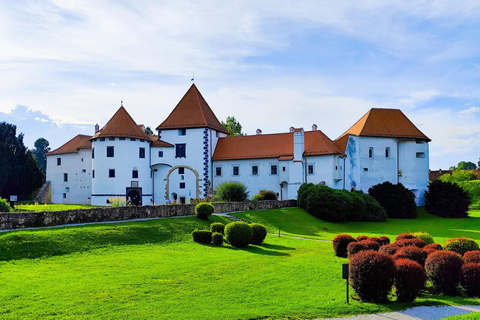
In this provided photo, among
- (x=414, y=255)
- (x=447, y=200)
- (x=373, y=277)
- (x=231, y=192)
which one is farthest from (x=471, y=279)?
(x=447, y=200)

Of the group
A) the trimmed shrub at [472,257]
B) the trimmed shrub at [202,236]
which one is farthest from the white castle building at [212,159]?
the trimmed shrub at [472,257]

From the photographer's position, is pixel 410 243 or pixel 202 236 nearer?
pixel 410 243

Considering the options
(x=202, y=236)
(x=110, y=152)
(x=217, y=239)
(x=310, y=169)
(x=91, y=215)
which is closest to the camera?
(x=217, y=239)

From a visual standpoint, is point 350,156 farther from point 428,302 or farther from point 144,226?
point 428,302

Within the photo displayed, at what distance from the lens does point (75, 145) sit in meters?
51.8

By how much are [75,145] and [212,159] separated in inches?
631

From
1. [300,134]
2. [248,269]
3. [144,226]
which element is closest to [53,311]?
[248,269]

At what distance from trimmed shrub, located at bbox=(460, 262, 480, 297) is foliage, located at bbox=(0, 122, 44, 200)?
48.8 metres

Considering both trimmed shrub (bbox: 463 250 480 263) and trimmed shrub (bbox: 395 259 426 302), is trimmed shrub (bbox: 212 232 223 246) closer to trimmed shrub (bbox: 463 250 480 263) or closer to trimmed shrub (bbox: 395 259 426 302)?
trimmed shrub (bbox: 395 259 426 302)

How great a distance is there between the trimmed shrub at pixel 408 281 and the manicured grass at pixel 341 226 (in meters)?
16.9

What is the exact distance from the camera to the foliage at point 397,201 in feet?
149

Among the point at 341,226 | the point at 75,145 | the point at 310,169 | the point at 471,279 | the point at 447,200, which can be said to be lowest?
the point at 341,226

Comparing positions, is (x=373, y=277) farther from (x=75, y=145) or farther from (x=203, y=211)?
(x=75, y=145)

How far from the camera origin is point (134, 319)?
9859 millimetres
